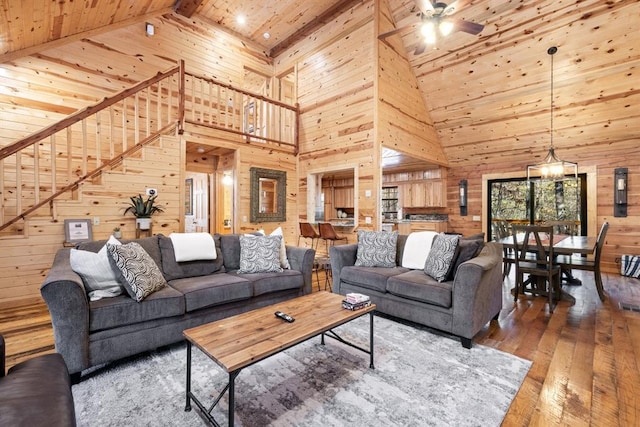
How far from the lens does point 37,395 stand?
1.13m

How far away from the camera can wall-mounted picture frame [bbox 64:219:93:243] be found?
3707mm

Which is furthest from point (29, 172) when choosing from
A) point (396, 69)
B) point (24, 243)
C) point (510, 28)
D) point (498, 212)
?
point (498, 212)

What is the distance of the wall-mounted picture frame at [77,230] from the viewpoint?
12.2 feet

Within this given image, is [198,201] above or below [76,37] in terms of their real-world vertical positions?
below

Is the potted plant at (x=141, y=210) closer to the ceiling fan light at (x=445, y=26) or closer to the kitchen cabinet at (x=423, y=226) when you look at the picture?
the ceiling fan light at (x=445, y=26)

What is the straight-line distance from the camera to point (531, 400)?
184 cm

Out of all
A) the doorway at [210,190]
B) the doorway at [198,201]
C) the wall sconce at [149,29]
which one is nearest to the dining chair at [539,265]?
the doorway at [210,190]

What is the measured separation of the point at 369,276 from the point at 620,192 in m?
5.60

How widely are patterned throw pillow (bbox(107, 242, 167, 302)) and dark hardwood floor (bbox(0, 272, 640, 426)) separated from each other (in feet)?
3.13

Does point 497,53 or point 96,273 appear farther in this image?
point 497,53

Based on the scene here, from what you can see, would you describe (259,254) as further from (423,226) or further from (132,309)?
(423,226)

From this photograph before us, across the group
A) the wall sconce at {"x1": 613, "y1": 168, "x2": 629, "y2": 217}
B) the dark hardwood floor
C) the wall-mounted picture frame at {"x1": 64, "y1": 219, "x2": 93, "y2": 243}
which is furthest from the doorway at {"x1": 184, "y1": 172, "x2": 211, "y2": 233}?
the wall sconce at {"x1": 613, "y1": 168, "x2": 629, "y2": 217}

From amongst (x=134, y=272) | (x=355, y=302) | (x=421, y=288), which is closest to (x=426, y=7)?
(x=421, y=288)

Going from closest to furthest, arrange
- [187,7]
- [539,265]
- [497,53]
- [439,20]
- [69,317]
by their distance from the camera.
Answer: [69,317] → [439,20] → [539,265] → [497,53] → [187,7]
